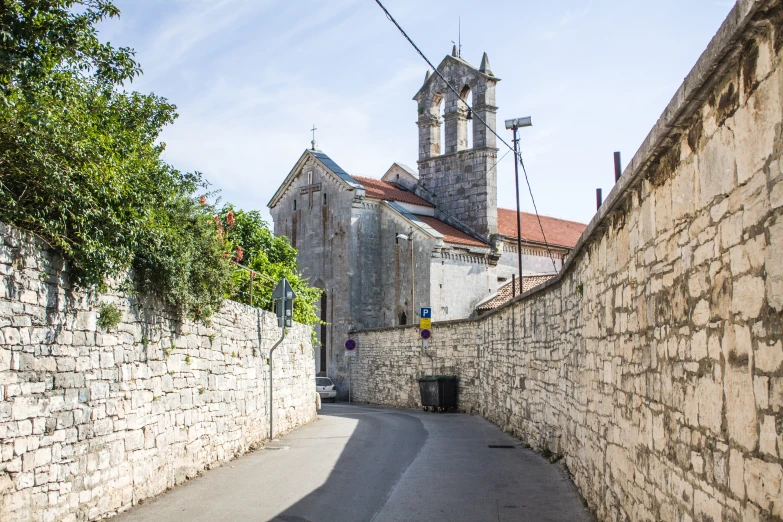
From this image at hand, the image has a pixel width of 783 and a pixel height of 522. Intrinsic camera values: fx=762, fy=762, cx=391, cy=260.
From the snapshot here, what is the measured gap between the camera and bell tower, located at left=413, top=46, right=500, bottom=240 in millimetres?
39500

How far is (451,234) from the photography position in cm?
4003

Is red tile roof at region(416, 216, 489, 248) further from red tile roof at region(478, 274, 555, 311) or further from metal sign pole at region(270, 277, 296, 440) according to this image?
metal sign pole at region(270, 277, 296, 440)

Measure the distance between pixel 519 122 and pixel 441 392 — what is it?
928cm

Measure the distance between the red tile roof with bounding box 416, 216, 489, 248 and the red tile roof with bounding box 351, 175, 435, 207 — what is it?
1.20 metres

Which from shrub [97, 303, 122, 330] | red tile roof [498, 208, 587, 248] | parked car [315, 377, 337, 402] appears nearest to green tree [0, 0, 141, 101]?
shrub [97, 303, 122, 330]

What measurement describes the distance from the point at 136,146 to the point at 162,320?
7.40ft

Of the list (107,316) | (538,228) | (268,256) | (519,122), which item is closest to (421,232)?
(268,256)

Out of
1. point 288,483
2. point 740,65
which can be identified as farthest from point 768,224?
point 288,483

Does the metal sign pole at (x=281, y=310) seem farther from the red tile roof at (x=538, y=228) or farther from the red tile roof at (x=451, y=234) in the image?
the red tile roof at (x=538, y=228)

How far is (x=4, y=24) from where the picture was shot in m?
6.71

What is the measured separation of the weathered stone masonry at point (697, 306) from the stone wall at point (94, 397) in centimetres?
501

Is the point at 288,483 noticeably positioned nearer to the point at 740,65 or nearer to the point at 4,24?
the point at 4,24

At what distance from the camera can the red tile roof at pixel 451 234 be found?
38.6m

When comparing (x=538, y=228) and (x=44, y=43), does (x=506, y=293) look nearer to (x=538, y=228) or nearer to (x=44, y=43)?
(x=538, y=228)
